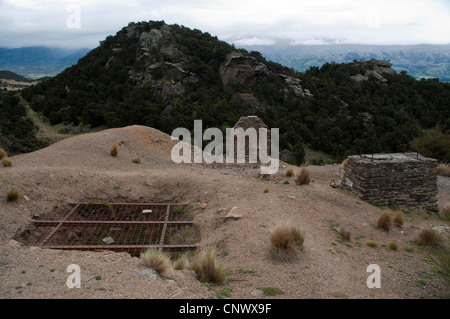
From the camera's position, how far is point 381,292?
384 cm

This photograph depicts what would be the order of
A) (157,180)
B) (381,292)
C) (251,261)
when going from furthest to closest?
(157,180)
(251,261)
(381,292)

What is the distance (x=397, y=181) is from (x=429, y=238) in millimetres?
2464

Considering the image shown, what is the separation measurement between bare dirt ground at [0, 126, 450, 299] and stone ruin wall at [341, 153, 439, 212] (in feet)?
1.36

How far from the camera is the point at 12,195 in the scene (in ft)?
20.9

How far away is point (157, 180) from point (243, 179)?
2.73 m

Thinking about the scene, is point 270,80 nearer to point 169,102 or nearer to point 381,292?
point 169,102

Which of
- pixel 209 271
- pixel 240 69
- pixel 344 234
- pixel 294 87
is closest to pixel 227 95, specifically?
pixel 240 69

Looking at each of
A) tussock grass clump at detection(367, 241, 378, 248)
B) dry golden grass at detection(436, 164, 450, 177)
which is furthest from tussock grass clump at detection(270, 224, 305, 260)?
dry golden grass at detection(436, 164, 450, 177)

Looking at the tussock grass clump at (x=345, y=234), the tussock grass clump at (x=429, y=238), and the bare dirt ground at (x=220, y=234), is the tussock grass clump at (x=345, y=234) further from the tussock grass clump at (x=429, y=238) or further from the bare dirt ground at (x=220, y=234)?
the tussock grass clump at (x=429, y=238)

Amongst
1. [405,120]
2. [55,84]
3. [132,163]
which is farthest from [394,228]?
[55,84]

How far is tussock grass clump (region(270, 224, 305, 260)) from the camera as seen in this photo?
4.69 metres

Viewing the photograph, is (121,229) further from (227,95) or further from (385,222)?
(227,95)

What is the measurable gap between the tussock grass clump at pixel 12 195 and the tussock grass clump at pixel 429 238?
866cm

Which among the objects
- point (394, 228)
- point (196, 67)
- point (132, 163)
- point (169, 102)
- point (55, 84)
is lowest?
point (394, 228)
